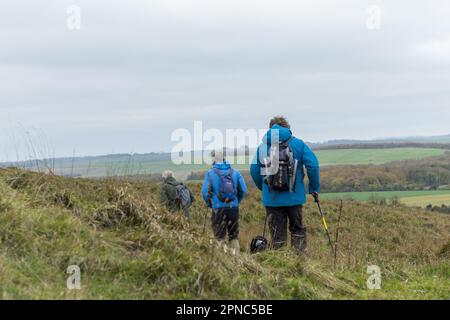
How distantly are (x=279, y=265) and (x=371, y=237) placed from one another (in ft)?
44.9

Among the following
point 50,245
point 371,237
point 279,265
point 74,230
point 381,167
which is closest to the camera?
point 50,245

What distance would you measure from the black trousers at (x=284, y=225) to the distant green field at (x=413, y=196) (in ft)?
95.7

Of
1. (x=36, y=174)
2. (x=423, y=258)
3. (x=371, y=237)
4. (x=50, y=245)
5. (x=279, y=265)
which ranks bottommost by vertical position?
(x=371, y=237)

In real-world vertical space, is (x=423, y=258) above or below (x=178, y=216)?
below

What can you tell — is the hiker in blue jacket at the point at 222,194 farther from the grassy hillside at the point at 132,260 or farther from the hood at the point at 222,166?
the grassy hillside at the point at 132,260

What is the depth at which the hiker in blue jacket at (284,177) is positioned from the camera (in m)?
8.13

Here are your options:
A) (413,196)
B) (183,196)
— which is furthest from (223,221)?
(413,196)

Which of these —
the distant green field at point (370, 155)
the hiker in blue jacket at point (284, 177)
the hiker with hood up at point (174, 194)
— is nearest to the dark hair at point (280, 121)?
the hiker in blue jacket at point (284, 177)

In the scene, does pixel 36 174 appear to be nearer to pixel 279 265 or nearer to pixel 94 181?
pixel 94 181

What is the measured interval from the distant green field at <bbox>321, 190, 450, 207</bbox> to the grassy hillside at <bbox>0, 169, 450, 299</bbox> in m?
30.4

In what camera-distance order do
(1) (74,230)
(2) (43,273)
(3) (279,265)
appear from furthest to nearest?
(3) (279,265) → (1) (74,230) → (2) (43,273)

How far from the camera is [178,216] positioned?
24.3 ft

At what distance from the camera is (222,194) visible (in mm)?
8977
